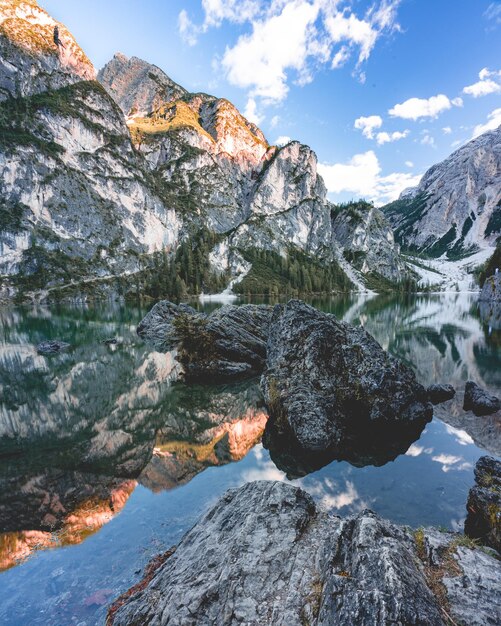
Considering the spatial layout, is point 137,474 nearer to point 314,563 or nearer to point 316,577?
point 314,563

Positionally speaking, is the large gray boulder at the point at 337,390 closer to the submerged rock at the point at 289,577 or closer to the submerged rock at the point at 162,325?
the submerged rock at the point at 289,577

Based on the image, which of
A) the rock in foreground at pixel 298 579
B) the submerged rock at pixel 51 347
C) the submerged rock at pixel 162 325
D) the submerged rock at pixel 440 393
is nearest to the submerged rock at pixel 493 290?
the submerged rock at pixel 440 393

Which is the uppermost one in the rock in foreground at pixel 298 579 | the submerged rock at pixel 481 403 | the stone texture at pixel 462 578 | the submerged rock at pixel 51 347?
the submerged rock at pixel 51 347

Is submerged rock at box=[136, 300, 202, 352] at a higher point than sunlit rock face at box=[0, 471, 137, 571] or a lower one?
higher

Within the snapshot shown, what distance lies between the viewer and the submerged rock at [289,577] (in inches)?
211

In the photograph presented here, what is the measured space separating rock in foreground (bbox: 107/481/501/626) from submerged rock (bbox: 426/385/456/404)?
694 inches

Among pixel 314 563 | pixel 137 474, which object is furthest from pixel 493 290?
pixel 314 563

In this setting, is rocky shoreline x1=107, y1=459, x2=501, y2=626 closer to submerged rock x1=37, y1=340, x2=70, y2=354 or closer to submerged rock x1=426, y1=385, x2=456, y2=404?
submerged rock x1=426, y1=385, x2=456, y2=404

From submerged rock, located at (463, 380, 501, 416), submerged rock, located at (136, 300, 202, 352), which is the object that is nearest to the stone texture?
submerged rock, located at (463, 380, 501, 416)

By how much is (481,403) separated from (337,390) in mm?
9679

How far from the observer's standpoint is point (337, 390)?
64.1ft

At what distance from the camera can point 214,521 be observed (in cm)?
942

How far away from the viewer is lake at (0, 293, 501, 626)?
9836 millimetres

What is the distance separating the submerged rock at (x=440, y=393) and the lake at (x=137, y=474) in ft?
2.58
